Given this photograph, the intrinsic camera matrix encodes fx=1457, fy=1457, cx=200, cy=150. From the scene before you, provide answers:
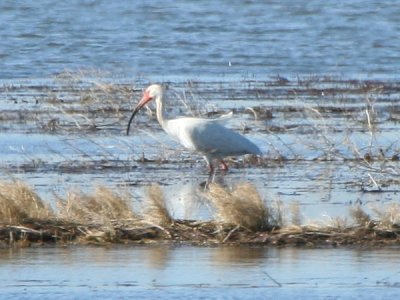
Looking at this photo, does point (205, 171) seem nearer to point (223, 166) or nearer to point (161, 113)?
point (223, 166)

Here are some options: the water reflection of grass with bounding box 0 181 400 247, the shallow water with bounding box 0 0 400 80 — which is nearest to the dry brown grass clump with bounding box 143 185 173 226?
the water reflection of grass with bounding box 0 181 400 247

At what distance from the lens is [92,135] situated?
61.2 ft

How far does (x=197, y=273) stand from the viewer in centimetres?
884

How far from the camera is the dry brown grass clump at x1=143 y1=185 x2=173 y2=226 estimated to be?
10336mm

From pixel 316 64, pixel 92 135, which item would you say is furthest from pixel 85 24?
pixel 92 135

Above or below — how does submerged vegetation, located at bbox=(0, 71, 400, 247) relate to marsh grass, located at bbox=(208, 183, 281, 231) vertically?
below

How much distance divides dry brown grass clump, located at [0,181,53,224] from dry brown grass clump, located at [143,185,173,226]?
2.33 feet

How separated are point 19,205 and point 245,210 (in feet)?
5.34

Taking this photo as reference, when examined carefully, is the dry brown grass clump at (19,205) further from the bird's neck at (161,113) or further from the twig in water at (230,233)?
the bird's neck at (161,113)

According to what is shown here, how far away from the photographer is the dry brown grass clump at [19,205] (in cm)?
1034

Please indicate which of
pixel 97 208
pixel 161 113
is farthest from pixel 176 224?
pixel 161 113

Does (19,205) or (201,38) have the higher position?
(19,205)

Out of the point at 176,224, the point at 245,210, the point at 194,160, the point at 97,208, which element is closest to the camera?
the point at 245,210

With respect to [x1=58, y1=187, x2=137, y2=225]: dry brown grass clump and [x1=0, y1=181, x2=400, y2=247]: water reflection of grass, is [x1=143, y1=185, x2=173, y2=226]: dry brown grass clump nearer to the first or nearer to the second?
[x1=0, y1=181, x2=400, y2=247]: water reflection of grass
